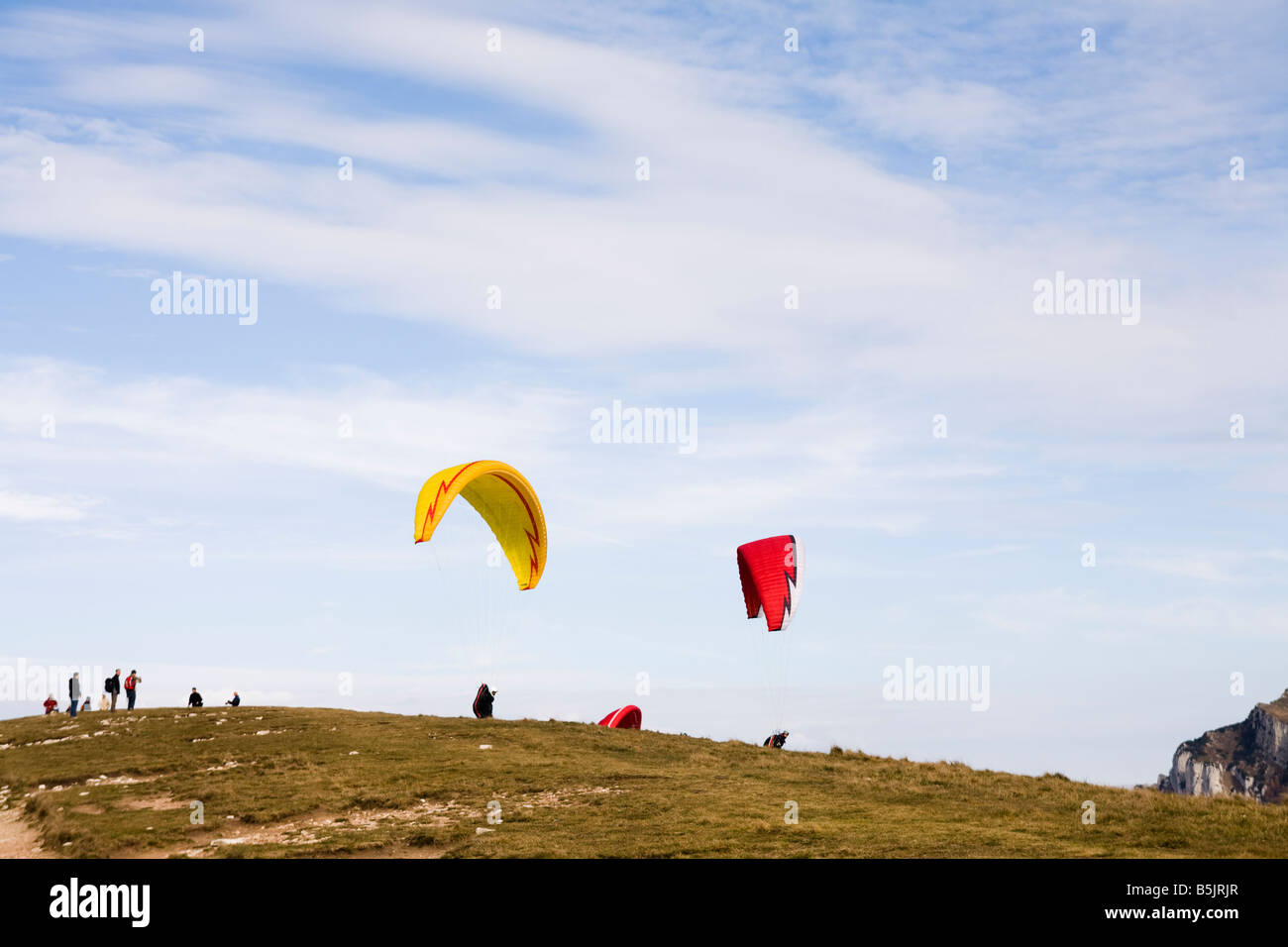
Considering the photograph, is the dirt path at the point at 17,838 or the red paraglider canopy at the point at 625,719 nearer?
the dirt path at the point at 17,838

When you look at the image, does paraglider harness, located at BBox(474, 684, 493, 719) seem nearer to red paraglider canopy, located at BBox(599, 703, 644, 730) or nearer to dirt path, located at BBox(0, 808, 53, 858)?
red paraglider canopy, located at BBox(599, 703, 644, 730)

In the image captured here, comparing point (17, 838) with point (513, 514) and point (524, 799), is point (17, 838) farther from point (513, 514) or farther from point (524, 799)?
point (513, 514)

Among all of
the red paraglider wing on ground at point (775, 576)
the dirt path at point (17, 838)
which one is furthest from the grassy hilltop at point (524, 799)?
the red paraglider wing on ground at point (775, 576)

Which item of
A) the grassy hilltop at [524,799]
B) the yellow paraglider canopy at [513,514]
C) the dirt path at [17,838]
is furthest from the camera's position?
the yellow paraglider canopy at [513,514]

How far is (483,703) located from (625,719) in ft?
19.4

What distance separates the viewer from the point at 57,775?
38344 millimetres

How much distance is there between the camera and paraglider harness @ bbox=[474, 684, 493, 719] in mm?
46375

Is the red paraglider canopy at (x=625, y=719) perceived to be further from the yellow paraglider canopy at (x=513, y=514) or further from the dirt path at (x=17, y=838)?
the dirt path at (x=17, y=838)

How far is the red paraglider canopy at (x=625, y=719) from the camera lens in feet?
153

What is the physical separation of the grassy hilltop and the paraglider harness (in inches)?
29.1

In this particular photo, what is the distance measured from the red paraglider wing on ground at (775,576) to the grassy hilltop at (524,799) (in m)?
5.44
